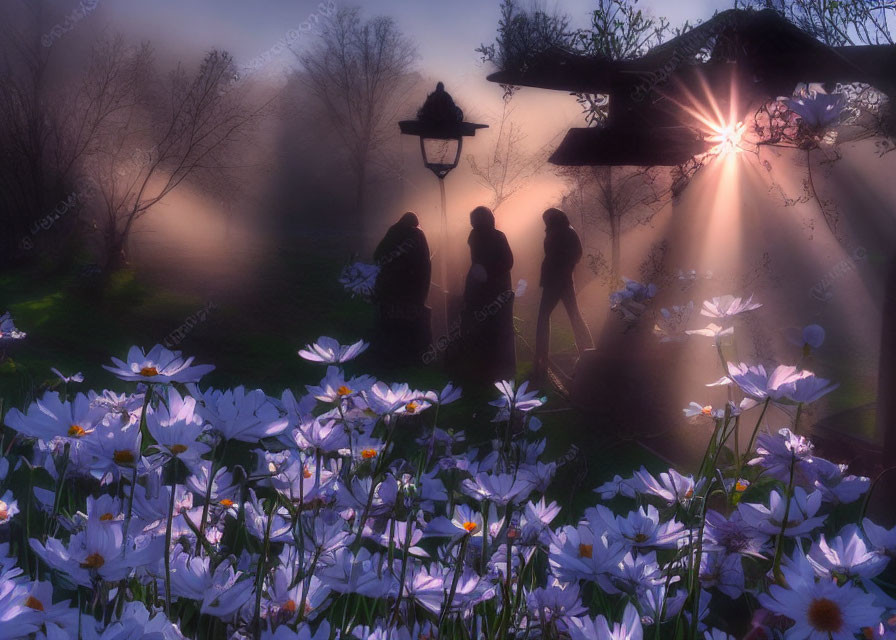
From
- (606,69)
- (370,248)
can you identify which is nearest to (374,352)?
(370,248)

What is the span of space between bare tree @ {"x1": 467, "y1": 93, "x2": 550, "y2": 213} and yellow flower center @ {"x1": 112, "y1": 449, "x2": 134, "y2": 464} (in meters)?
5.81

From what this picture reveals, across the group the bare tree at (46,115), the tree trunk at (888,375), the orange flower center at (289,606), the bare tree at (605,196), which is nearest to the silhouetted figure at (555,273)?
the bare tree at (605,196)

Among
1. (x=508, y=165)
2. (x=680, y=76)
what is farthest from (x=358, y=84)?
(x=680, y=76)

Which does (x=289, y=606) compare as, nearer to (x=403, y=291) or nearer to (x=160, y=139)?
(x=403, y=291)

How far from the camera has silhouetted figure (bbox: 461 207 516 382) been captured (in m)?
4.57

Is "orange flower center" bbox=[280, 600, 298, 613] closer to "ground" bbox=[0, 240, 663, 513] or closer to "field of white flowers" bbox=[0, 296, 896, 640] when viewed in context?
"field of white flowers" bbox=[0, 296, 896, 640]

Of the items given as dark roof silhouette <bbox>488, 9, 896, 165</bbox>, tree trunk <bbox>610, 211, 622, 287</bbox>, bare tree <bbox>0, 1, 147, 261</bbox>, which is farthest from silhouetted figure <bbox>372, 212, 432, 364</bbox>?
bare tree <bbox>0, 1, 147, 261</bbox>

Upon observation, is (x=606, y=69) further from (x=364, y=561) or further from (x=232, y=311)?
(x=232, y=311)

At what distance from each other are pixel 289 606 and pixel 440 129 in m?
3.85

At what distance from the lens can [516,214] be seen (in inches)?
237

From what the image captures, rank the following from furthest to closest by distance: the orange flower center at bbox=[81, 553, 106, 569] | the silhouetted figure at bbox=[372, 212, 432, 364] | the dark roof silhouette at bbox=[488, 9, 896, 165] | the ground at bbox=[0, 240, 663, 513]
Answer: the ground at bbox=[0, 240, 663, 513]
the silhouetted figure at bbox=[372, 212, 432, 364]
the dark roof silhouette at bbox=[488, 9, 896, 165]
the orange flower center at bbox=[81, 553, 106, 569]

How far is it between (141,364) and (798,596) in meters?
0.79

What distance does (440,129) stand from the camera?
432 centimetres

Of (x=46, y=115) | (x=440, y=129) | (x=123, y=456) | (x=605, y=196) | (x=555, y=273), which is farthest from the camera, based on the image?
(x=605, y=196)
